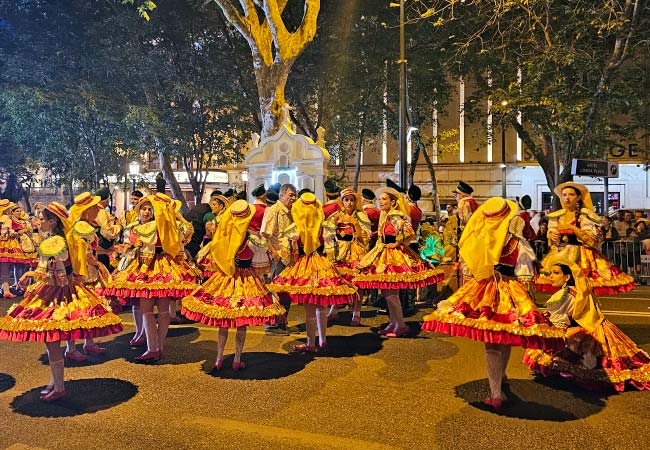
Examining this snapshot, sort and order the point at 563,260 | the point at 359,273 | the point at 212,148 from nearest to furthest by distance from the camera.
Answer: the point at 563,260, the point at 359,273, the point at 212,148

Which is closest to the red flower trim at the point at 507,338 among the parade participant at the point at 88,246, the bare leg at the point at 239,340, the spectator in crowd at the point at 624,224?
the bare leg at the point at 239,340

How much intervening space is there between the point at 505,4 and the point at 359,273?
6.89 meters

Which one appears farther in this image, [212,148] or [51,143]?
[212,148]

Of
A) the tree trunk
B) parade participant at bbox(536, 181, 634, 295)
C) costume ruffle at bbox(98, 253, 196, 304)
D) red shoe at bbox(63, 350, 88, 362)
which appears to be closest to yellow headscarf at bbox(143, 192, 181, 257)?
costume ruffle at bbox(98, 253, 196, 304)

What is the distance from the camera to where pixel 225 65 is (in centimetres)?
2027

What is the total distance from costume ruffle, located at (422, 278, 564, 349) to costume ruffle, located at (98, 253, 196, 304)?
326cm

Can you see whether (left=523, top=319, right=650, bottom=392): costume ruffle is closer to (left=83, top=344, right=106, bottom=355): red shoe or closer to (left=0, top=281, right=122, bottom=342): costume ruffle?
(left=0, top=281, right=122, bottom=342): costume ruffle

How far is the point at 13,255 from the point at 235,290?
761cm

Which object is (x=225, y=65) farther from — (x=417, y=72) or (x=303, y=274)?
(x=303, y=274)

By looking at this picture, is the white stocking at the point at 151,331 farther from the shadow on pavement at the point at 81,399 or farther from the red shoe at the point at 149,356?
the shadow on pavement at the point at 81,399

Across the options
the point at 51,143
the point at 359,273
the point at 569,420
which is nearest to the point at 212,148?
the point at 51,143

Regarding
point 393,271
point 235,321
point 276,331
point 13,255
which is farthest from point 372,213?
point 13,255

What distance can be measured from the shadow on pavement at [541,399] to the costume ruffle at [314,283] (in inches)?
73.3

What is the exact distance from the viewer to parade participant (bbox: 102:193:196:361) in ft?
23.2
